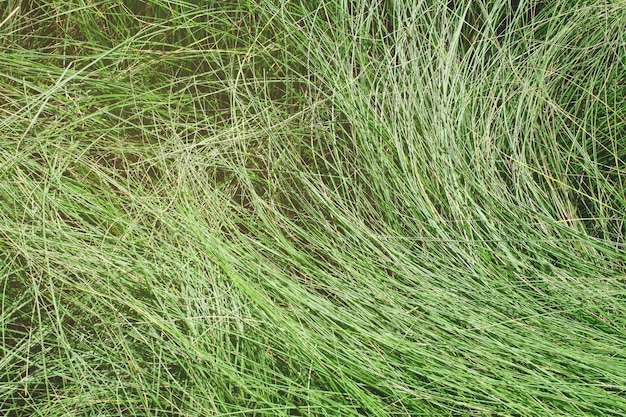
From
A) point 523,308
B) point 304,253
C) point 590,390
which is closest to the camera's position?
point 590,390

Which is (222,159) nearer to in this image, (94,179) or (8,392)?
(94,179)

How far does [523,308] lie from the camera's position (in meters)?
1.37

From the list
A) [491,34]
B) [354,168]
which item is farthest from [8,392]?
[491,34]

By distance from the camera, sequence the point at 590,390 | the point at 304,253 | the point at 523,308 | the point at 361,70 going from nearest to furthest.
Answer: the point at 590,390 → the point at 523,308 → the point at 304,253 → the point at 361,70

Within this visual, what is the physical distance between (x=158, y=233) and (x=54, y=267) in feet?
0.76

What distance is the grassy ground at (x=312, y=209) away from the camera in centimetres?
132

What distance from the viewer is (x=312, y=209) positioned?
5.02 ft

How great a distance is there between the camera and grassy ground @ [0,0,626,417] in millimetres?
1320

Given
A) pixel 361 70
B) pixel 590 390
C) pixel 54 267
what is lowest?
pixel 54 267

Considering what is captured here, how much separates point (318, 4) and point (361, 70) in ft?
0.70

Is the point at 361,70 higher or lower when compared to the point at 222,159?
higher

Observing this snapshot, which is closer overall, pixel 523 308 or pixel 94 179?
pixel 523 308

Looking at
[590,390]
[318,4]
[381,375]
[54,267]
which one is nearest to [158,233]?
[54,267]

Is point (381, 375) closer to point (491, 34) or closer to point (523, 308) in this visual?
point (523, 308)
